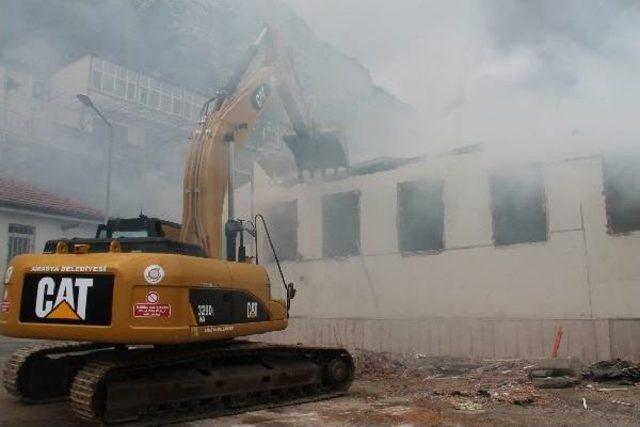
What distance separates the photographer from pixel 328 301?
10977 mm

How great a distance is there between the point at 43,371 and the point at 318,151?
6036mm

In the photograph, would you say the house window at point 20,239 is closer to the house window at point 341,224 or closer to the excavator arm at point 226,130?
the house window at point 341,224

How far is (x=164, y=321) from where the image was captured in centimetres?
460

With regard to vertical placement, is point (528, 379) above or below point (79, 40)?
below

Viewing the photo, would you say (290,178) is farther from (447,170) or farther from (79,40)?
(79,40)

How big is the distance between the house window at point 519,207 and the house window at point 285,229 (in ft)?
13.5

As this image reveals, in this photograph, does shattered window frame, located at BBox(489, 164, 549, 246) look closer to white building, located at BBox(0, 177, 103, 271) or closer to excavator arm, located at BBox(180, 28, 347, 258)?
excavator arm, located at BBox(180, 28, 347, 258)

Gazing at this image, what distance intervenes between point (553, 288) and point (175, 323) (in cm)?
605

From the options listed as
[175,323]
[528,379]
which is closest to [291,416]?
[175,323]

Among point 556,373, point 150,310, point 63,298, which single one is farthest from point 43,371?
point 556,373

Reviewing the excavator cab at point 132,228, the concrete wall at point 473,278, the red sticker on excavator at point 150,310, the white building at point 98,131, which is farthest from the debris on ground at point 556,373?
the white building at point 98,131

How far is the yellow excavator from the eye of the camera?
4.57 meters

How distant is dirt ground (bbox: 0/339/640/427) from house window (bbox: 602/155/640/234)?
250 centimetres

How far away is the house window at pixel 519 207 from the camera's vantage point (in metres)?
8.88
